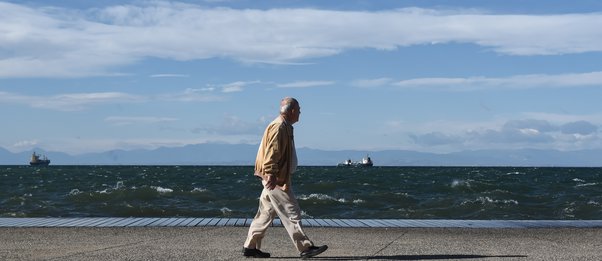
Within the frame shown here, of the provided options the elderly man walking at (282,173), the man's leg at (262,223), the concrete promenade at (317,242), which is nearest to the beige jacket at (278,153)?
the elderly man walking at (282,173)

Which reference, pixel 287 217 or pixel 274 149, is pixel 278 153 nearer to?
pixel 274 149

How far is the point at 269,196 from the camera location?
927cm

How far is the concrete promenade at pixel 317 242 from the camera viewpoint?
9.63m

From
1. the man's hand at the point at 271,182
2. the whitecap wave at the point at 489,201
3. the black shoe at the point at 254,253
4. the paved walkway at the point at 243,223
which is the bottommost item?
the black shoe at the point at 254,253

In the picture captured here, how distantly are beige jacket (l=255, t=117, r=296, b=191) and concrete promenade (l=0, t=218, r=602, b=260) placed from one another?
0.93 meters

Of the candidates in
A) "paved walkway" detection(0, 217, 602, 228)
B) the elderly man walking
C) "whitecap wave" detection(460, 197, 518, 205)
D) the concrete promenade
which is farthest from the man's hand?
"whitecap wave" detection(460, 197, 518, 205)

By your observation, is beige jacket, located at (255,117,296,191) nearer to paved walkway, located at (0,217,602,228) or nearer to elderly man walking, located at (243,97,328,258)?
elderly man walking, located at (243,97,328,258)

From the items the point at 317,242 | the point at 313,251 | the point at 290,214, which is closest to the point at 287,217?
the point at 290,214

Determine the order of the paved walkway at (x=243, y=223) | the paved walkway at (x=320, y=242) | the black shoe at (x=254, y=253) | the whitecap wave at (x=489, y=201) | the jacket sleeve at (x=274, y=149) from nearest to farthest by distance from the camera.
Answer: the jacket sleeve at (x=274, y=149) → the black shoe at (x=254, y=253) → the paved walkway at (x=320, y=242) → the paved walkway at (x=243, y=223) → the whitecap wave at (x=489, y=201)

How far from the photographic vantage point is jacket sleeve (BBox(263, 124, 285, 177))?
9.10m

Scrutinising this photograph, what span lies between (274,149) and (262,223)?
33.1 inches

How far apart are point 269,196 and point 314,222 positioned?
5.07 metres

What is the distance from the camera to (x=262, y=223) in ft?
30.8

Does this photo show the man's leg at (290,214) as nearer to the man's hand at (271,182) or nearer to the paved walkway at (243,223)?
the man's hand at (271,182)
